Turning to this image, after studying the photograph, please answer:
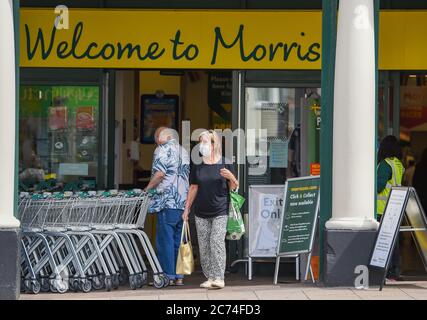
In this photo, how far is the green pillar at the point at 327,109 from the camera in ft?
38.6

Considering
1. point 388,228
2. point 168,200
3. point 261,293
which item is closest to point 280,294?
point 261,293

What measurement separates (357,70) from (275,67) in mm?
2528

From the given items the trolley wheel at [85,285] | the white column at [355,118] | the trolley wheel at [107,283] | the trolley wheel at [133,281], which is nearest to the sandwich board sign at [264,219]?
the white column at [355,118]

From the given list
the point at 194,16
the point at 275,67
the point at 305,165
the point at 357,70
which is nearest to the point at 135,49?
the point at 194,16

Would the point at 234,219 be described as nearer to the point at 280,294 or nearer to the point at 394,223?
the point at 280,294

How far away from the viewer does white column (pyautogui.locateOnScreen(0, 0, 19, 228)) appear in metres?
11.1

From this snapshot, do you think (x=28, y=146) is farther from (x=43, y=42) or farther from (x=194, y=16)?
(x=194, y=16)

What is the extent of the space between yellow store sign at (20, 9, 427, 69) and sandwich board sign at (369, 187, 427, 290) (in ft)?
9.16

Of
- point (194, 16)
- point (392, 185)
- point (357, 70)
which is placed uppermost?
point (194, 16)

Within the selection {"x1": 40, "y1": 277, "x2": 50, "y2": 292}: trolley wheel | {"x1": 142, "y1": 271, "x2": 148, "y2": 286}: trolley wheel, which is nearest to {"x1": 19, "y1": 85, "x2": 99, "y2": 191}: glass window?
{"x1": 142, "y1": 271, "x2": 148, "y2": 286}: trolley wheel

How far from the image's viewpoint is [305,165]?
45.8 feet

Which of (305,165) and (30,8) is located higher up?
(30,8)

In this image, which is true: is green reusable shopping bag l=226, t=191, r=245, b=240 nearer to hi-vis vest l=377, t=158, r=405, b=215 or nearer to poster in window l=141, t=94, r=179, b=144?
hi-vis vest l=377, t=158, r=405, b=215

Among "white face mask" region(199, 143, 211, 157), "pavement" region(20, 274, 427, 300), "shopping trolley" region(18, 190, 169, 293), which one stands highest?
"white face mask" region(199, 143, 211, 157)
